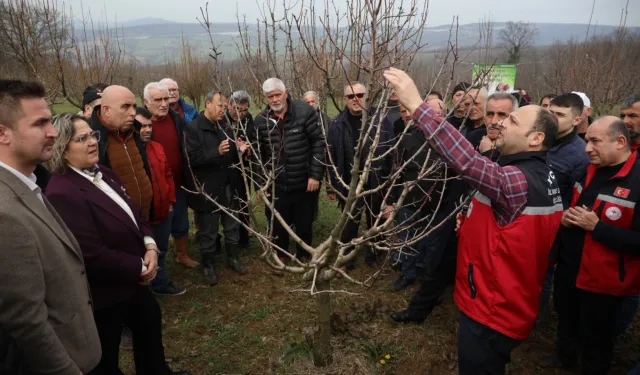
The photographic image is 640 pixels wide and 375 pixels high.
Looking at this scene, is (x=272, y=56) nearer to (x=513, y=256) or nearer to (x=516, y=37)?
(x=513, y=256)

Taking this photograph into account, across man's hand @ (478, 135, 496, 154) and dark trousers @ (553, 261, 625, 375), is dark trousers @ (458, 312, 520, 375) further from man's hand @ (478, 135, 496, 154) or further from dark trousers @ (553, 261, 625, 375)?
man's hand @ (478, 135, 496, 154)

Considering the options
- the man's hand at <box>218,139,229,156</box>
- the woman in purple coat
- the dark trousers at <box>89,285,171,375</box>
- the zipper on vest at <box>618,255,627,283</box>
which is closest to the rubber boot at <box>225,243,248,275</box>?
the man's hand at <box>218,139,229,156</box>

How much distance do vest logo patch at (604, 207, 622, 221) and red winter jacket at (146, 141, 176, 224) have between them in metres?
3.88

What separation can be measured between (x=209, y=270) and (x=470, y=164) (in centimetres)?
372

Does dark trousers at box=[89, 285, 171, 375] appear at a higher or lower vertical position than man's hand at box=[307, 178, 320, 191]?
lower

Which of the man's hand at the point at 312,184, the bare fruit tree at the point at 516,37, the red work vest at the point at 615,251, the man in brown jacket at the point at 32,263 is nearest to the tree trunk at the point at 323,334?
the man in brown jacket at the point at 32,263

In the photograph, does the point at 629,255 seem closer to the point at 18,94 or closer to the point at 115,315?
the point at 115,315

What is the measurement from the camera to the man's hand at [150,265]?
2.66m

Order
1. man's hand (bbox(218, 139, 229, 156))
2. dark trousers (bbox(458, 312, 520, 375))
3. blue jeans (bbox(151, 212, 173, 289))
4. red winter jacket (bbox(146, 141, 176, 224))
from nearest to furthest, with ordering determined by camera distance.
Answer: dark trousers (bbox(458, 312, 520, 375)), red winter jacket (bbox(146, 141, 176, 224)), blue jeans (bbox(151, 212, 173, 289)), man's hand (bbox(218, 139, 229, 156))

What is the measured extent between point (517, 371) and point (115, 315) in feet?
10.8

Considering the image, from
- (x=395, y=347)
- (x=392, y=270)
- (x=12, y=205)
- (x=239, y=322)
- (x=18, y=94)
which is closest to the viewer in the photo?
(x=12, y=205)

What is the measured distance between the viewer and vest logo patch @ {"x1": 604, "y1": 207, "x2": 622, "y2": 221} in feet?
8.54

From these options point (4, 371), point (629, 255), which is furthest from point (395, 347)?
point (4, 371)

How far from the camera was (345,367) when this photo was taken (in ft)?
10.2
